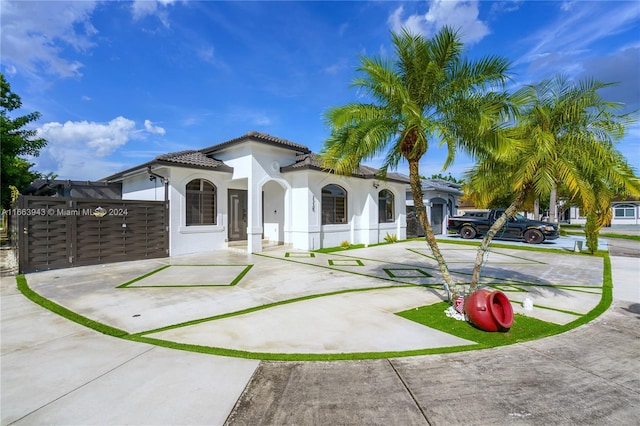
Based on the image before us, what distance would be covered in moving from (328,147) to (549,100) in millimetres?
4404

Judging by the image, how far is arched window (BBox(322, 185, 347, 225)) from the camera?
15391mm

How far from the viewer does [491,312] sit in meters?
4.88

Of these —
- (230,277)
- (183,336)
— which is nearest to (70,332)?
(183,336)

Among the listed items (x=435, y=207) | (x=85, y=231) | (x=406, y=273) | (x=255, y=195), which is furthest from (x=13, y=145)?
(x=435, y=207)

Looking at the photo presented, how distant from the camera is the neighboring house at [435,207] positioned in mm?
21766

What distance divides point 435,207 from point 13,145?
25382 millimetres

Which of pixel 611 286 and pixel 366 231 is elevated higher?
pixel 366 231

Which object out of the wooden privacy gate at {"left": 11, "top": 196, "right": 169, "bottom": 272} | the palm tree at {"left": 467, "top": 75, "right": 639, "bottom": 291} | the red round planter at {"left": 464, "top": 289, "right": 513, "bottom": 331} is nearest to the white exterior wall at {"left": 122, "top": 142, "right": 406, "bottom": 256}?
the wooden privacy gate at {"left": 11, "top": 196, "right": 169, "bottom": 272}

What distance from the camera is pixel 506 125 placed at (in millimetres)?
5840

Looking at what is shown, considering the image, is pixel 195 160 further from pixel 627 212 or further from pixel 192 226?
pixel 627 212

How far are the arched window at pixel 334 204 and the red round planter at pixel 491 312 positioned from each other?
1058 centimetres

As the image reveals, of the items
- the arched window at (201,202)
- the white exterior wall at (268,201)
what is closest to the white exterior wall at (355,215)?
the white exterior wall at (268,201)

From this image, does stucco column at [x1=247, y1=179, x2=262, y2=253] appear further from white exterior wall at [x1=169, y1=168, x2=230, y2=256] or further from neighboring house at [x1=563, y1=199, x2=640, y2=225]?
neighboring house at [x1=563, y1=199, x2=640, y2=225]

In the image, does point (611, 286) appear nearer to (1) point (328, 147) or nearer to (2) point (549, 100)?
(2) point (549, 100)
